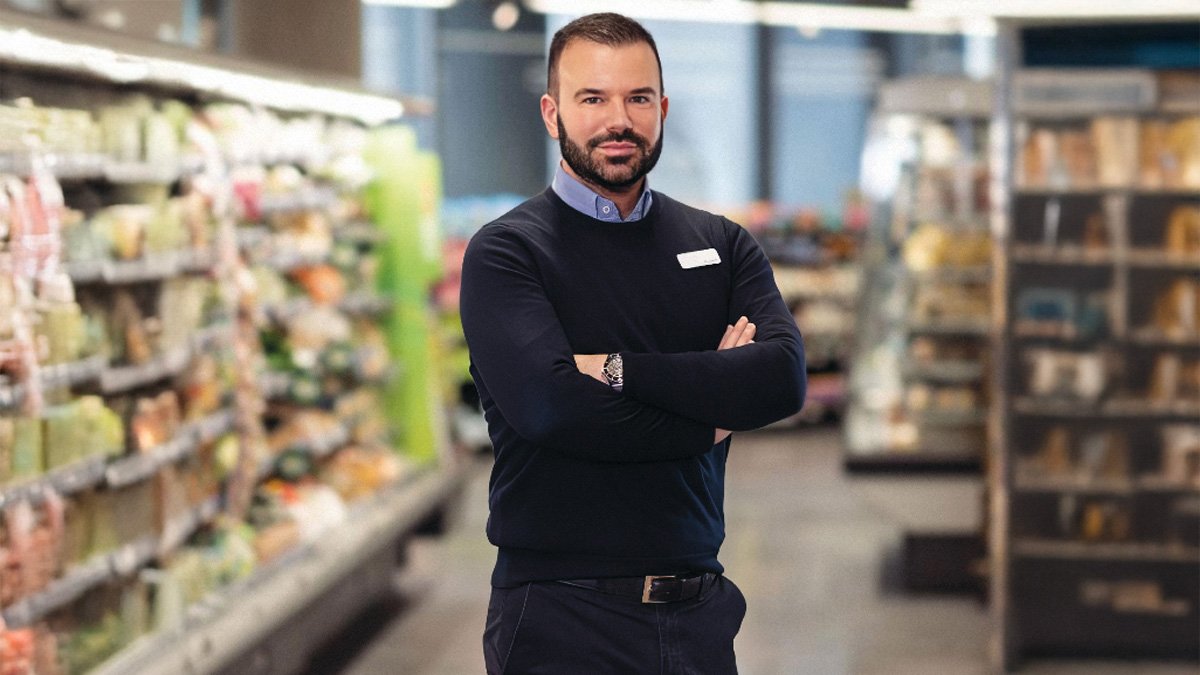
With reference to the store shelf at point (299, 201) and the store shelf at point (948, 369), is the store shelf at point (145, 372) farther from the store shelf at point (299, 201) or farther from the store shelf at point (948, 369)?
the store shelf at point (948, 369)

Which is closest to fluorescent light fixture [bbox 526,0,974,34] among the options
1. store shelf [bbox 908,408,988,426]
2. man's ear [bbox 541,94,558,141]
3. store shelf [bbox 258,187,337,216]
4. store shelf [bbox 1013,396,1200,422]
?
store shelf [bbox 258,187,337,216]

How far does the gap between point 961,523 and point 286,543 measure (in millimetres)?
3231

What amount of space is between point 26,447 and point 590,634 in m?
1.76

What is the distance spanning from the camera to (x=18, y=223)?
314 cm

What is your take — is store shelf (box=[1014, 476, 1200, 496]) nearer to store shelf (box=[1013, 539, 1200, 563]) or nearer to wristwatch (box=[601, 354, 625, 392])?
store shelf (box=[1013, 539, 1200, 563])

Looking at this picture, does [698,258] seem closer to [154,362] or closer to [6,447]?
[6,447]

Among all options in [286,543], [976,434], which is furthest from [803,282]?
[286,543]

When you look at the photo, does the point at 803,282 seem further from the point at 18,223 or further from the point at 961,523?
the point at 18,223

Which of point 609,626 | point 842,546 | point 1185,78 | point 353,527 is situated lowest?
point 842,546

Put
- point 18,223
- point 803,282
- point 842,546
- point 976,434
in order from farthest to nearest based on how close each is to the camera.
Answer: point 803,282 < point 976,434 < point 842,546 < point 18,223

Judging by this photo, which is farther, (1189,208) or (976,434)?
(976,434)

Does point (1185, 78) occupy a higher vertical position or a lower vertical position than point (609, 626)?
higher

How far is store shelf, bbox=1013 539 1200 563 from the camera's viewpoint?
5113 millimetres

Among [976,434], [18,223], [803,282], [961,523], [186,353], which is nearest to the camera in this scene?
[18,223]
